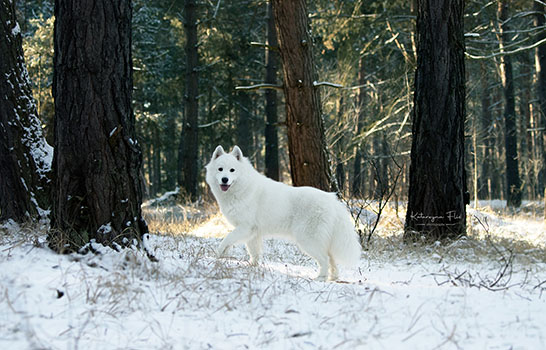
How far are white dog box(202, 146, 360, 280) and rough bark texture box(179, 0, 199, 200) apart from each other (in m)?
10.8

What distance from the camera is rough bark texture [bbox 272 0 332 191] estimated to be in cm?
852

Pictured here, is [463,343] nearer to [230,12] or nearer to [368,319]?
[368,319]

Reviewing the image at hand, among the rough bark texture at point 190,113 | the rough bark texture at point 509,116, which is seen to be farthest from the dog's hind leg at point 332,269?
the rough bark texture at point 509,116

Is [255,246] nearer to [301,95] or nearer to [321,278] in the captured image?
[321,278]

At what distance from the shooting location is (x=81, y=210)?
4039 mm

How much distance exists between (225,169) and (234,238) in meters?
0.93

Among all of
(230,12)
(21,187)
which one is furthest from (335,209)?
(230,12)

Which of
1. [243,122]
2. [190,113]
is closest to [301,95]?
[190,113]

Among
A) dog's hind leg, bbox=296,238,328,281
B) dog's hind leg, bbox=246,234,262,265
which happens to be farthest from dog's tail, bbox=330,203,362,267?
dog's hind leg, bbox=246,234,262,265

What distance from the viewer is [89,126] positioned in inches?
157

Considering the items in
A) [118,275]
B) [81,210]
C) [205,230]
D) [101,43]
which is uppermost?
[101,43]

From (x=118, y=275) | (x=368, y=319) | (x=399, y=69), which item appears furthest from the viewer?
(x=399, y=69)

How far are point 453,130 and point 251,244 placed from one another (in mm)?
3688

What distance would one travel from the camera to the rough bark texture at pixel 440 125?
6770 millimetres
